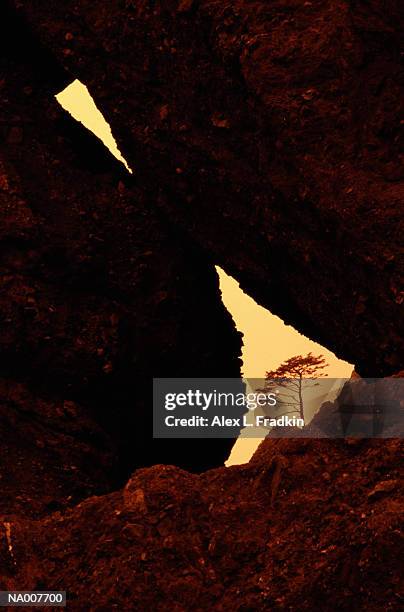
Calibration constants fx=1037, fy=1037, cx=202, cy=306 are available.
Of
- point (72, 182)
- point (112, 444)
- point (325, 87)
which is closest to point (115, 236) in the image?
point (72, 182)

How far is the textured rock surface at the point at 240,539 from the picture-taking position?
3742 millimetres

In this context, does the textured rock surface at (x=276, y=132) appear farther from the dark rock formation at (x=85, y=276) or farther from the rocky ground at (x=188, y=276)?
the dark rock formation at (x=85, y=276)

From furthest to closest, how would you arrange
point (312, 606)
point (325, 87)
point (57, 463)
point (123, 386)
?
point (123, 386) < point (57, 463) < point (325, 87) < point (312, 606)

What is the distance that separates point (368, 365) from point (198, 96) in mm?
1493

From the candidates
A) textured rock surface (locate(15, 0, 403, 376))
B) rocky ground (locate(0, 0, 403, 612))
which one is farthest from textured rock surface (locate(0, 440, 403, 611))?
textured rock surface (locate(15, 0, 403, 376))

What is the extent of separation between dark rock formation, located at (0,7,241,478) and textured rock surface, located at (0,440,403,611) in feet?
3.44

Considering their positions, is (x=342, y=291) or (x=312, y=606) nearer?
(x=312, y=606)

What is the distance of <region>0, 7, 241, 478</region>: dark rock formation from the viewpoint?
17.6 ft

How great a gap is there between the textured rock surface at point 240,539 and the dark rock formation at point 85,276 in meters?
1.05

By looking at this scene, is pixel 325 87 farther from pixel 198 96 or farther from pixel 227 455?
pixel 227 455

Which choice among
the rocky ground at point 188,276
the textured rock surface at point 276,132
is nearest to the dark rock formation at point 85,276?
the rocky ground at point 188,276

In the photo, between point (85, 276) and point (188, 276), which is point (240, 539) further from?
point (188, 276)

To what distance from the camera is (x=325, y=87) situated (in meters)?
4.53

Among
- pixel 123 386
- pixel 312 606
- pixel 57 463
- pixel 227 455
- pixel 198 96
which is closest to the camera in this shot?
pixel 312 606
